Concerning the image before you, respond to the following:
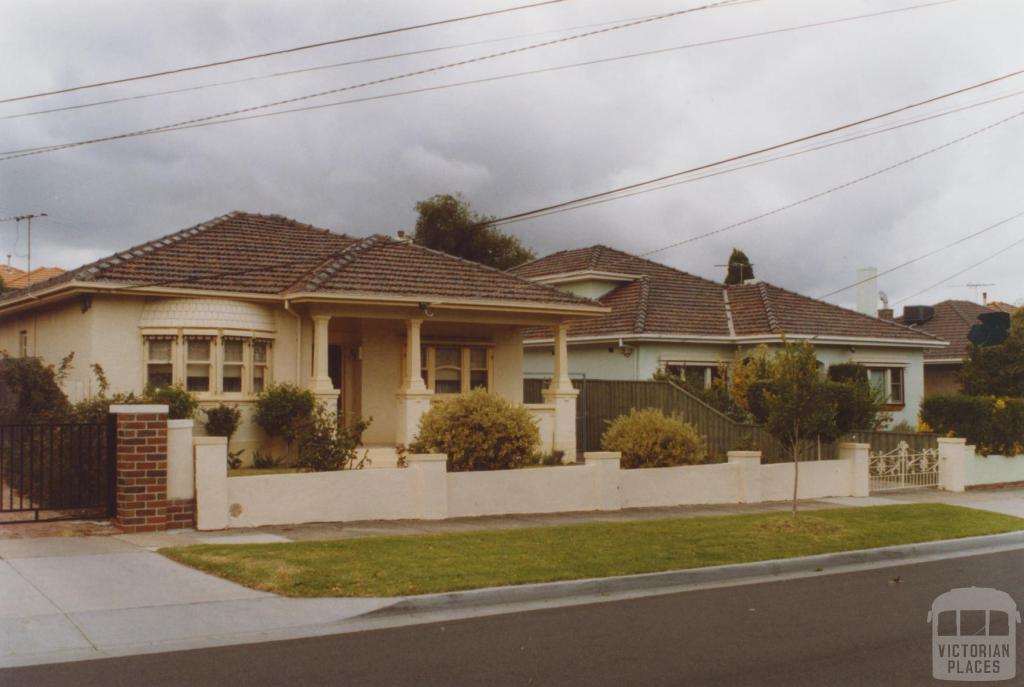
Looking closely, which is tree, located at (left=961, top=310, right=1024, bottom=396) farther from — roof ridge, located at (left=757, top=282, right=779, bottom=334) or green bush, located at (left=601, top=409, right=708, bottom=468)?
green bush, located at (left=601, top=409, right=708, bottom=468)

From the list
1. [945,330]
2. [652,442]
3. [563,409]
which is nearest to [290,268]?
[563,409]

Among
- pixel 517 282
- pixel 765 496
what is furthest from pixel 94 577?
pixel 517 282

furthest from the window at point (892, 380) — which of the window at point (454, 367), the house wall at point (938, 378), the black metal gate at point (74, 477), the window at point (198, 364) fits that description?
the black metal gate at point (74, 477)

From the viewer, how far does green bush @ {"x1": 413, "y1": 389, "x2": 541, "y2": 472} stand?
17.4m

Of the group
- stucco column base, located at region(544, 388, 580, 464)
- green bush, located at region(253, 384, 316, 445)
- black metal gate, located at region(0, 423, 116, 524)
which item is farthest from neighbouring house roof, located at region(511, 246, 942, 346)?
black metal gate, located at region(0, 423, 116, 524)

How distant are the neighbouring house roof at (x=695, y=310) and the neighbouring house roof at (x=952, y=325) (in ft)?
25.1

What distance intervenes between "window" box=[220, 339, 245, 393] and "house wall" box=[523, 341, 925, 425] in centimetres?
1054

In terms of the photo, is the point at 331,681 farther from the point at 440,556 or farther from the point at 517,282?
the point at 517,282

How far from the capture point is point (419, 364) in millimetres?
22031

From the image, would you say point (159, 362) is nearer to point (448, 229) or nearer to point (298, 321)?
point (298, 321)

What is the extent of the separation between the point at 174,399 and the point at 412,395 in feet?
16.3

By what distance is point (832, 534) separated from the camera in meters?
15.2

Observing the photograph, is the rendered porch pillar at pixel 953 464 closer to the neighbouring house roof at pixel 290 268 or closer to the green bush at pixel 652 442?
the green bush at pixel 652 442

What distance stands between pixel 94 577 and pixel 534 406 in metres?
13.7
